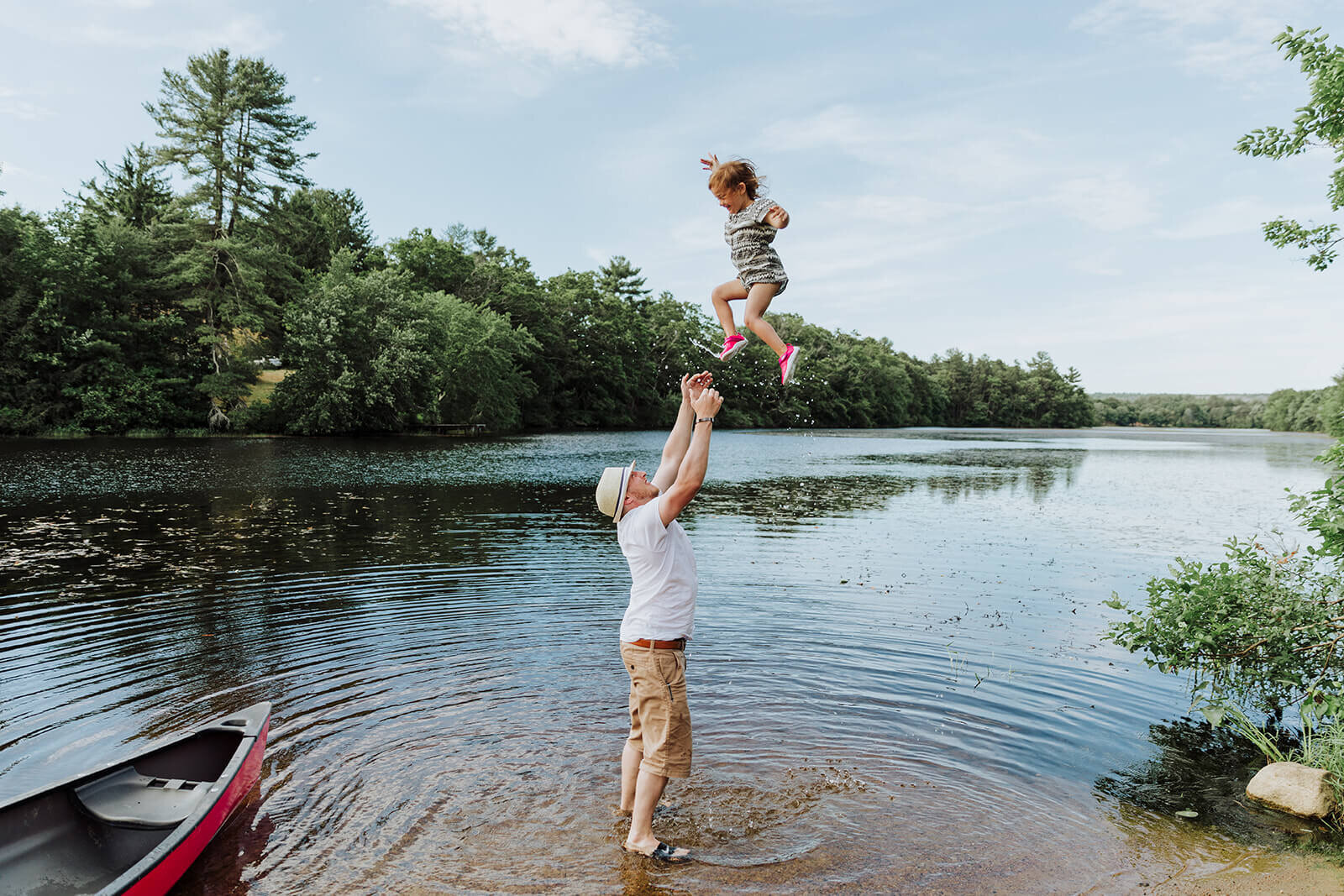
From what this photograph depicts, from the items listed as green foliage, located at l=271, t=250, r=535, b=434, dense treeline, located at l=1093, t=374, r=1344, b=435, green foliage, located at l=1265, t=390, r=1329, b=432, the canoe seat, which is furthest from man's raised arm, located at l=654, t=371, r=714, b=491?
dense treeline, located at l=1093, t=374, r=1344, b=435

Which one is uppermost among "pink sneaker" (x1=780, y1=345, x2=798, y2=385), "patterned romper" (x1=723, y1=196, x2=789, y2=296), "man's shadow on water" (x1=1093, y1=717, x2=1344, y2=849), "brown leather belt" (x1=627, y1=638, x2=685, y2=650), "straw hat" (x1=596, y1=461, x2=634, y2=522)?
"patterned romper" (x1=723, y1=196, x2=789, y2=296)

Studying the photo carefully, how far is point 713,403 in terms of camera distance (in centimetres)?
423

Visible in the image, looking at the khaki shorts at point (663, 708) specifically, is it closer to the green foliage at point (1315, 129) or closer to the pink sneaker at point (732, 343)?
the pink sneaker at point (732, 343)

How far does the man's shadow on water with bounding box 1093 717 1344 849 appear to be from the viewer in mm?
5457

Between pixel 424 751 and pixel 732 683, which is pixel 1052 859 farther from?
pixel 424 751

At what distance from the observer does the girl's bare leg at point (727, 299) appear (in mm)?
4918

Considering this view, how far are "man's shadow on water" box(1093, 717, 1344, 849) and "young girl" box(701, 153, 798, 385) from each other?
4.23m

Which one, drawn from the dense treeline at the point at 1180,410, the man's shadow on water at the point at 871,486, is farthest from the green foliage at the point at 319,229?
the dense treeline at the point at 1180,410

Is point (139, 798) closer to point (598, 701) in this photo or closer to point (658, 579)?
point (658, 579)

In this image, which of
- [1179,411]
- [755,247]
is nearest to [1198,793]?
[755,247]

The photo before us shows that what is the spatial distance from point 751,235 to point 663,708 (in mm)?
2729

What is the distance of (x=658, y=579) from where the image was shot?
4520 mm

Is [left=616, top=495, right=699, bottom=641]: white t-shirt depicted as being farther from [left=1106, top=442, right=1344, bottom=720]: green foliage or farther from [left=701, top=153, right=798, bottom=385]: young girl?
[left=1106, top=442, right=1344, bottom=720]: green foliage

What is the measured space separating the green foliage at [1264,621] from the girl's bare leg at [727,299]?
4545 mm
